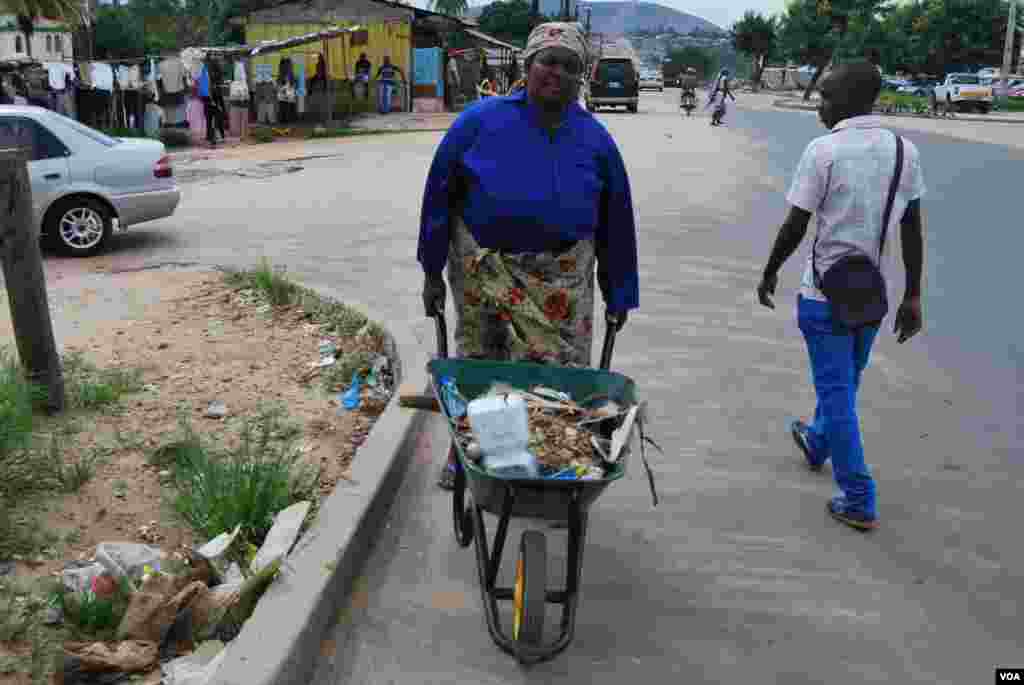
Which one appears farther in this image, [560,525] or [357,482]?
[357,482]

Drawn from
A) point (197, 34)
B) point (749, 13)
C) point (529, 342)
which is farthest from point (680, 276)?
point (749, 13)

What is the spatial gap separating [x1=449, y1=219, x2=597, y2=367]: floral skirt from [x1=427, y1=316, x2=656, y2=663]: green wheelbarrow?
1.46 feet

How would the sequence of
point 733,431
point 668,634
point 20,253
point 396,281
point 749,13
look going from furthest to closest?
point 749,13 → point 396,281 → point 733,431 → point 20,253 → point 668,634

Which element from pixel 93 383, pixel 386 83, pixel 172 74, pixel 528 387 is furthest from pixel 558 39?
pixel 386 83

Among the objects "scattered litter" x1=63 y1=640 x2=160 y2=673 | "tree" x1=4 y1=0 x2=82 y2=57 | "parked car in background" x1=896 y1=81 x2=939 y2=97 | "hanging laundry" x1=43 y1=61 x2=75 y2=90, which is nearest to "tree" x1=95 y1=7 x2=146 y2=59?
"tree" x1=4 y1=0 x2=82 y2=57

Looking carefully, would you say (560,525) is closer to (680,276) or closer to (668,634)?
(668,634)

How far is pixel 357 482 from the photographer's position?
14.3 ft

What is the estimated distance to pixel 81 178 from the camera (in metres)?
10.4

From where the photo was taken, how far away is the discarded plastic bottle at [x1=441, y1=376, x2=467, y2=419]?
3.35 meters

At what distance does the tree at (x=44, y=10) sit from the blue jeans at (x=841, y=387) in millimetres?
19989

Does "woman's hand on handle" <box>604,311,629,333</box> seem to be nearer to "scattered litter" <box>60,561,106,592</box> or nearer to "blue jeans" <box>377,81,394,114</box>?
"scattered litter" <box>60,561,106,592</box>

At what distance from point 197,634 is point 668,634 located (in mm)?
1616

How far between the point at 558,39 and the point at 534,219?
675mm

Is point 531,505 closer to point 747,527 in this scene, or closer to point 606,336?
point 606,336
